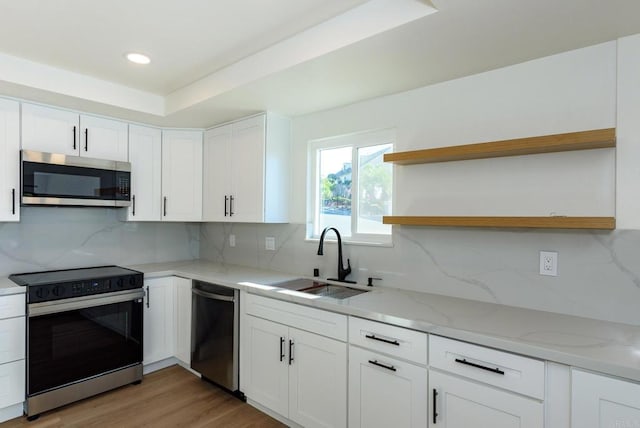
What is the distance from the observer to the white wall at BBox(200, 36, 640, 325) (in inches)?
66.3

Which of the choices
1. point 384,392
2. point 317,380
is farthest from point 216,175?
point 384,392

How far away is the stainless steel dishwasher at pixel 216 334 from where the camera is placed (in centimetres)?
261

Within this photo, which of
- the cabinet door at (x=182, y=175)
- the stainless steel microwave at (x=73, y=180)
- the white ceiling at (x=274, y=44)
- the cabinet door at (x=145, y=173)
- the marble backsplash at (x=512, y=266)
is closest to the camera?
the white ceiling at (x=274, y=44)

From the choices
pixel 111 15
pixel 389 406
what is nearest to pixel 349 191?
pixel 389 406

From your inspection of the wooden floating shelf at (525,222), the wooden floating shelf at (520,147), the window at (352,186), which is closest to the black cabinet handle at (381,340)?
the wooden floating shelf at (525,222)

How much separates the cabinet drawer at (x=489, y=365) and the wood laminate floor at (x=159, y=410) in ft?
4.34

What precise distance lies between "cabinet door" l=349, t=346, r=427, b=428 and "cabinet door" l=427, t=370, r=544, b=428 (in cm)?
6

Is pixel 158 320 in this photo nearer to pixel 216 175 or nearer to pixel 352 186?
pixel 216 175

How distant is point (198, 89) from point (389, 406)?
2373 millimetres

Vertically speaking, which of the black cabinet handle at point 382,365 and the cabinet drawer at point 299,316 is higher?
the cabinet drawer at point 299,316

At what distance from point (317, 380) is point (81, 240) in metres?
2.42

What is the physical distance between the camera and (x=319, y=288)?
2631mm

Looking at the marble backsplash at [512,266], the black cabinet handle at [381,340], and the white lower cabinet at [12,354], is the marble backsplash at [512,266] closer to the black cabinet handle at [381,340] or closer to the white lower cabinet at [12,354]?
the black cabinet handle at [381,340]

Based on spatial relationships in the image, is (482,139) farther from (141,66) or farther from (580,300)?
(141,66)
